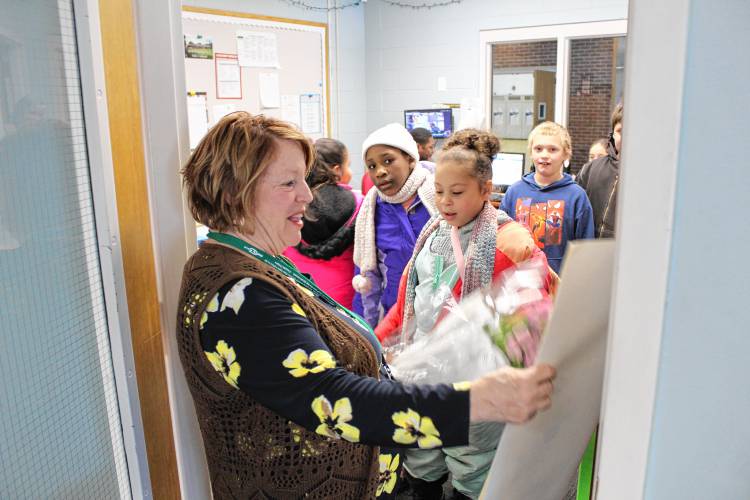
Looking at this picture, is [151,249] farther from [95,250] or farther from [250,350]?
[250,350]

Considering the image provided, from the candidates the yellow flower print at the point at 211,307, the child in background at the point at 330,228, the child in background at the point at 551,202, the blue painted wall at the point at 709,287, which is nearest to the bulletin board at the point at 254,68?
the child in background at the point at 330,228

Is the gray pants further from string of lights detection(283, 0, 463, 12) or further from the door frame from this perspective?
string of lights detection(283, 0, 463, 12)

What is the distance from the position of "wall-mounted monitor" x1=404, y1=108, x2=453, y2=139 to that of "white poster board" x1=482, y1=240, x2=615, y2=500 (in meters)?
5.77

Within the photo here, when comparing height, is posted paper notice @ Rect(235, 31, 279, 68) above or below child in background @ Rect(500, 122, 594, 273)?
above

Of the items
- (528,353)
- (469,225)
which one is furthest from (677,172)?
(469,225)

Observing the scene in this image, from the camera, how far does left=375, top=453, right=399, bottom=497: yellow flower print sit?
1366mm

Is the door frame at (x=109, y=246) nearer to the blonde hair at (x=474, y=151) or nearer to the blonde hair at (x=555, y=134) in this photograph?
the blonde hair at (x=474, y=151)

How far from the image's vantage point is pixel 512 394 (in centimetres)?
86

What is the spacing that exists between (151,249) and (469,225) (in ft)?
3.51

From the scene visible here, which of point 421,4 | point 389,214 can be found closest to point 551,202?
point 389,214

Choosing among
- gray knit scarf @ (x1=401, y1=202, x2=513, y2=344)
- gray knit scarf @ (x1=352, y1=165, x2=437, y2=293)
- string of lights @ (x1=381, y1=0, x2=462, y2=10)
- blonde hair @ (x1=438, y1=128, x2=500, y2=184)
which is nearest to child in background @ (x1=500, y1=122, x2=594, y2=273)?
gray knit scarf @ (x1=352, y1=165, x2=437, y2=293)

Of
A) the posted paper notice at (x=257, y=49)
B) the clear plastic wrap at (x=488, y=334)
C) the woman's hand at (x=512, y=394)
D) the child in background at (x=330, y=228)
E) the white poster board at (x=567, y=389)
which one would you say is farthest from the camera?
the posted paper notice at (x=257, y=49)

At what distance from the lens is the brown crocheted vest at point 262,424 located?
1180 millimetres

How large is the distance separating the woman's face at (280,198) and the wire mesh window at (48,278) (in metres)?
0.31
